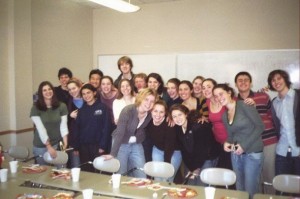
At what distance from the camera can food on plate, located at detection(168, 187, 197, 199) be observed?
→ 81.8 inches

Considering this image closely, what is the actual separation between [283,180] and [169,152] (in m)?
1.05

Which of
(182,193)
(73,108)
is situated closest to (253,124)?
(182,193)

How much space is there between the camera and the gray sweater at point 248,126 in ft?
9.00

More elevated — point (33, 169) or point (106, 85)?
point (106, 85)

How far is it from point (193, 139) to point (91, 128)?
118 cm

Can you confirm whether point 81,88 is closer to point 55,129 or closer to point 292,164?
point 55,129

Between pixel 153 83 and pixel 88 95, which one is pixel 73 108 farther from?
pixel 153 83

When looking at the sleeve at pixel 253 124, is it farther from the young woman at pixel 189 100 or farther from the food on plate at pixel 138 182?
the food on plate at pixel 138 182

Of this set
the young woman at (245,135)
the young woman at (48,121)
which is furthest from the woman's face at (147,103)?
the young woman at (48,121)

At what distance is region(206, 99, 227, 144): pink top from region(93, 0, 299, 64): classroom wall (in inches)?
74.2

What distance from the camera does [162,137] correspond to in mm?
2939

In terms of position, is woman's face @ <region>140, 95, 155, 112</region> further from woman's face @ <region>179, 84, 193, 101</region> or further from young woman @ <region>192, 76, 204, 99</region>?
young woman @ <region>192, 76, 204, 99</region>

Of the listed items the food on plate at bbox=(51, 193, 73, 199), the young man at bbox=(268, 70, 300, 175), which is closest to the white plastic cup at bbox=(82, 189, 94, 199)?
the food on plate at bbox=(51, 193, 73, 199)

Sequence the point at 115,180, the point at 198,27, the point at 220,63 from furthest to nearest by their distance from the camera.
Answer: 1. the point at 198,27
2. the point at 220,63
3. the point at 115,180
